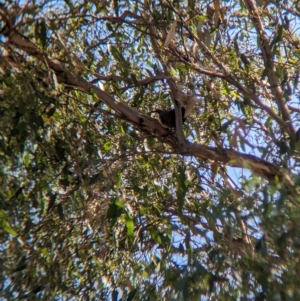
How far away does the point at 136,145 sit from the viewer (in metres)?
5.66

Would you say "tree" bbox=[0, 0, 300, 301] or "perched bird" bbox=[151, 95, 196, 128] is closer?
"tree" bbox=[0, 0, 300, 301]

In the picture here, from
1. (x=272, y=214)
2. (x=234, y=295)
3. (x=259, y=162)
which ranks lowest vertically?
(x=234, y=295)

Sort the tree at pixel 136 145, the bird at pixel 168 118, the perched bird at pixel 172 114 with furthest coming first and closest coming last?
the bird at pixel 168 118, the perched bird at pixel 172 114, the tree at pixel 136 145

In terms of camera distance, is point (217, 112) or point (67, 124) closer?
point (67, 124)

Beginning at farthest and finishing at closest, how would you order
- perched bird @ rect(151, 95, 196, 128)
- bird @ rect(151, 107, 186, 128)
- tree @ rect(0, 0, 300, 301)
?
bird @ rect(151, 107, 186, 128) → perched bird @ rect(151, 95, 196, 128) → tree @ rect(0, 0, 300, 301)

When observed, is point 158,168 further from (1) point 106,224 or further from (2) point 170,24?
(2) point 170,24

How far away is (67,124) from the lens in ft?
17.4

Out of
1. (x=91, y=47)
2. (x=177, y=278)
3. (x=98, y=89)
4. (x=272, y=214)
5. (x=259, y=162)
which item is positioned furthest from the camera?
(x=91, y=47)

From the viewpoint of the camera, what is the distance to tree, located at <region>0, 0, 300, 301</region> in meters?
4.11

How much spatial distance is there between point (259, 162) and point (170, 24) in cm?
156

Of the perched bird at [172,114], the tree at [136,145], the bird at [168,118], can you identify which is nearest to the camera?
the tree at [136,145]

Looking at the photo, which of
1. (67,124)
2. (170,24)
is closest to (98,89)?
(67,124)

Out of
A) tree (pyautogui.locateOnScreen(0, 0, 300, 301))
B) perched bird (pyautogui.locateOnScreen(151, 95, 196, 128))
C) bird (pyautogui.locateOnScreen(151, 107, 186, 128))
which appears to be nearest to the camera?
tree (pyautogui.locateOnScreen(0, 0, 300, 301))

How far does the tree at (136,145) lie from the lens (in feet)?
13.5
